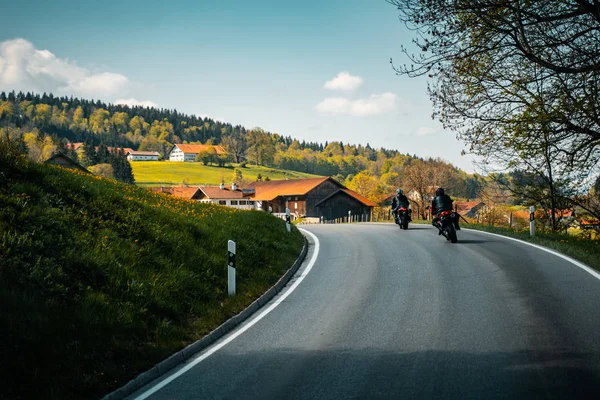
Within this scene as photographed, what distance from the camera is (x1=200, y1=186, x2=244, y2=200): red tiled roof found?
93.8 meters

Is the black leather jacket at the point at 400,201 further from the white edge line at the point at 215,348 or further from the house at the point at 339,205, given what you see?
the house at the point at 339,205

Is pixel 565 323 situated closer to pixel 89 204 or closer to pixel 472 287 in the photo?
pixel 472 287

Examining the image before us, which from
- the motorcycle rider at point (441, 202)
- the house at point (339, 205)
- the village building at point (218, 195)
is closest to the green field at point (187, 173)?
the village building at point (218, 195)

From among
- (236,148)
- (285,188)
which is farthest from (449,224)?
(236,148)

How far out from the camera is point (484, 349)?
6145mm

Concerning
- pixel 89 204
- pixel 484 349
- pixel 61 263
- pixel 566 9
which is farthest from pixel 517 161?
pixel 61 263

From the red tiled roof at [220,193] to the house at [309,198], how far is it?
37.9 feet

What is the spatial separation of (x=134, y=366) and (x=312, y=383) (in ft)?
7.11

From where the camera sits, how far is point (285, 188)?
82.8 m

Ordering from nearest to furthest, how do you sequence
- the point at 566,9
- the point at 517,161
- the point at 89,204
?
1. the point at 566,9
2. the point at 89,204
3. the point at 517,161

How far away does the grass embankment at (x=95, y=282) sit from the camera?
5.39 m

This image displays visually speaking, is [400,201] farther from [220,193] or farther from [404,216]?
[220,193]

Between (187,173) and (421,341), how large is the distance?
142 meters

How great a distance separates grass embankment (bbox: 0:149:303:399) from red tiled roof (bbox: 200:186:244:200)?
268 ft
